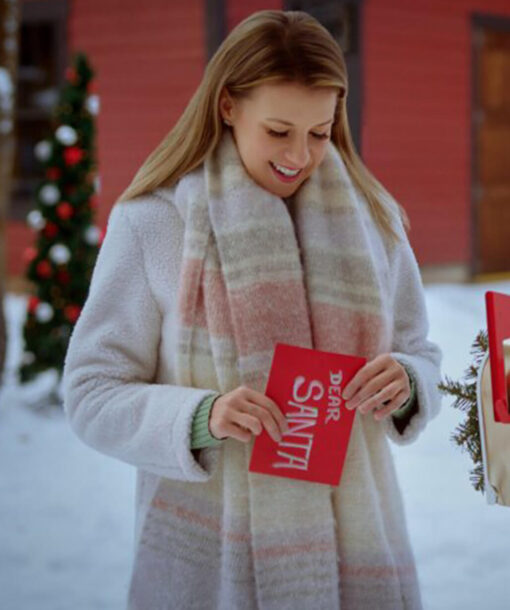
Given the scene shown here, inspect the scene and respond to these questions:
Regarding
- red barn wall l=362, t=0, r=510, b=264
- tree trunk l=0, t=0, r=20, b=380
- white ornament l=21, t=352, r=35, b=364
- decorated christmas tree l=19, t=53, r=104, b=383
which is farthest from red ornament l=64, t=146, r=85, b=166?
red barn wall l=362, t=0, r=510, b=264

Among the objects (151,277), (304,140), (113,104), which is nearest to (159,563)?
(151,277)

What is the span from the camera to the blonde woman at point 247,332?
109 cm

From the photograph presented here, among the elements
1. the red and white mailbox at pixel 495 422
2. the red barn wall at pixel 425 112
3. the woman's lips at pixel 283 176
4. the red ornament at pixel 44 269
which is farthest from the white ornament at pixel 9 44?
the red and white mailbox at pixel 495 422

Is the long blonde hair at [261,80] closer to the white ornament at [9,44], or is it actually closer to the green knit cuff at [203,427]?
the green knit cuff at [203,427]

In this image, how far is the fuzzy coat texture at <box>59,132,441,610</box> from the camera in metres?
1.11

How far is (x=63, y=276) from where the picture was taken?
175 inches

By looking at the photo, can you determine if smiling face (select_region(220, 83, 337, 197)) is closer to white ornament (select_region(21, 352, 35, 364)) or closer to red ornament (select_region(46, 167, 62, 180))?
red ornament (select_region(46, 167, 62, 180))

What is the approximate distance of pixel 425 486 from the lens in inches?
131

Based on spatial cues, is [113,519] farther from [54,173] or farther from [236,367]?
[236,367]

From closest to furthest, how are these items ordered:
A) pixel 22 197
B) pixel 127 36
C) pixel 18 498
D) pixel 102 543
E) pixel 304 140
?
pixel 304 140
pixel 102 543
pixel 18 498
pixel 127 36
pixel 22 197

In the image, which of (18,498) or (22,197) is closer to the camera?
(18,498)

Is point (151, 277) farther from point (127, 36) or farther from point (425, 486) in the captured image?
point (127, 36)

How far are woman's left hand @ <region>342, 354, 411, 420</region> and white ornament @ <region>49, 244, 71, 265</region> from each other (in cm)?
347

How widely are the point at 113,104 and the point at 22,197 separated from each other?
118 cm
